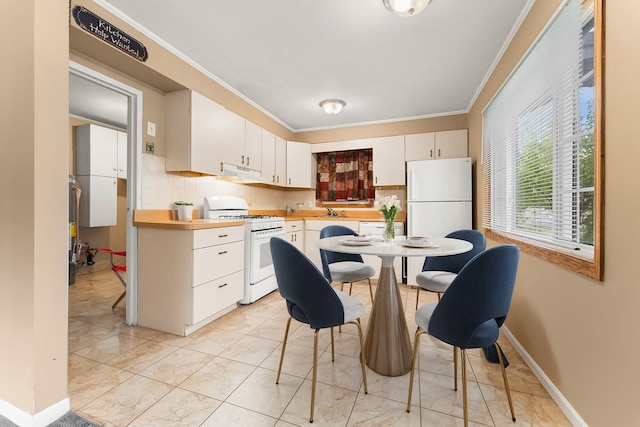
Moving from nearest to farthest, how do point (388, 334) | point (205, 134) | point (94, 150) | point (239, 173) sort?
point (388, 334), point (205, 134), point (239, 173), point (94, 150)

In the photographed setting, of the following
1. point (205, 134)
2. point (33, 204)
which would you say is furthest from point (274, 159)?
point (33, 204)

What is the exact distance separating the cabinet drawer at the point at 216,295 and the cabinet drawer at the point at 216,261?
6 centimetres

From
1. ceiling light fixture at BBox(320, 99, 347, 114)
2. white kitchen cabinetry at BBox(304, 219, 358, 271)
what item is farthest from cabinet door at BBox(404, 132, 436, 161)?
white kitchen cabinetry at BBox(304, 219, 358, 271)

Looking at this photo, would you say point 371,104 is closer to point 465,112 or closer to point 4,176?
point 465,112

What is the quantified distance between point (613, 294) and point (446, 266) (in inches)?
51.9

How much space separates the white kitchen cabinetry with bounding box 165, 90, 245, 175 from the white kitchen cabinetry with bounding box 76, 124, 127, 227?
2.42m

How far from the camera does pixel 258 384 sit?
1.67 metres

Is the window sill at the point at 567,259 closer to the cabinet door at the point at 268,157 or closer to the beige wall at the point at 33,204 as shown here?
the beige wall at the point at 33,204

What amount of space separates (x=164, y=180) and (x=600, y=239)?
10.3 feet

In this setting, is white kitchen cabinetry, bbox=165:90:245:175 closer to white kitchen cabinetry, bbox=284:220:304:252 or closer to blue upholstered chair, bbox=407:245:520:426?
white kitchen cabinetry, bbox=284:220:304:252

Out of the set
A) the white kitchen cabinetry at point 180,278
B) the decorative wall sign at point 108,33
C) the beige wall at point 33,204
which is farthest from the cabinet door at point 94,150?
the beige wall at point 33,204

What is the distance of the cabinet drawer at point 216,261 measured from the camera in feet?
7.64

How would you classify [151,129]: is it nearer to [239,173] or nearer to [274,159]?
[239,173]

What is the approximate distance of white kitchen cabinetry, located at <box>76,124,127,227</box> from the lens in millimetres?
4199
